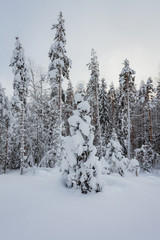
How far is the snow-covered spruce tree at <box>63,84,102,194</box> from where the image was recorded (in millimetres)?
5438

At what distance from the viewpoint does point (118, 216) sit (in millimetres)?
3902

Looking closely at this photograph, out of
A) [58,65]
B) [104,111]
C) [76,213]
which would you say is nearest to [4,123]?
[58,65]

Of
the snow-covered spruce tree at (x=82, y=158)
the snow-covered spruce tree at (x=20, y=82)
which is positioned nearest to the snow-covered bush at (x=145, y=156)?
the snow-covered spruce tree at (x=82, y=158)

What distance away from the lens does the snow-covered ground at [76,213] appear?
3174 mm

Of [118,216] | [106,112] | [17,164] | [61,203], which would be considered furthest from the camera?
[106,112]

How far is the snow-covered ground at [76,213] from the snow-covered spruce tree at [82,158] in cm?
40

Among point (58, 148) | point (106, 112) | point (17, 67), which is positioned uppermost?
point (17, 67)

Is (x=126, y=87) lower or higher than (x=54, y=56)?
lower

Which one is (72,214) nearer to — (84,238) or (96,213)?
(96,213)

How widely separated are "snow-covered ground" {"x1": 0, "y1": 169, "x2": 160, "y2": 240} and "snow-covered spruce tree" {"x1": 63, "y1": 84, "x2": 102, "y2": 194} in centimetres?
40

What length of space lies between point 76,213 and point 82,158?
81.5 inches

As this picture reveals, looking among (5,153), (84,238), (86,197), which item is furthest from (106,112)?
(84,238)

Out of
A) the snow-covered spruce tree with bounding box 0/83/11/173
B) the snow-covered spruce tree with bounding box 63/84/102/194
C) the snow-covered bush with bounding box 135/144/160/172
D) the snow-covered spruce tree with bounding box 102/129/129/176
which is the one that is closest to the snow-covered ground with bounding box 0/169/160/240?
the snow-covered spruce tree with bounding box 63/84/102/194

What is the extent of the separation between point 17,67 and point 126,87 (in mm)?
12897
